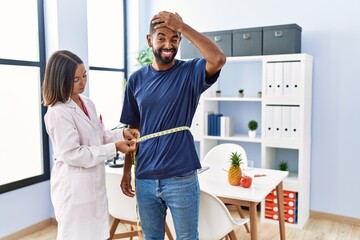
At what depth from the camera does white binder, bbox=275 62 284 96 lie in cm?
346

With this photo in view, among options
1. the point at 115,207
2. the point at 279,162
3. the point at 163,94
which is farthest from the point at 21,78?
the point at 279,162

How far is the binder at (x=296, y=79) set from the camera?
3381 mm

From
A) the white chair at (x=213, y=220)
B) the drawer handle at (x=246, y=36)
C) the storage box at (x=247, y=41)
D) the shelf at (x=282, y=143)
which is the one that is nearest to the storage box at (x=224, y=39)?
the storage box at (x=247, y=41)

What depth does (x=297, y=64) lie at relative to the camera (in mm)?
3379

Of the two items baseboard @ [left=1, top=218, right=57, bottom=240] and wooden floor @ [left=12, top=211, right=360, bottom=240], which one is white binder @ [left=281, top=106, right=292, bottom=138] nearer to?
wooden floor @ [left=12, top=211, right=360, bottom=240]

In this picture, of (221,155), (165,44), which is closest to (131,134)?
(165,44)

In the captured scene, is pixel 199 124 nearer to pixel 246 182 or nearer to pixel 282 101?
pixel 282 101

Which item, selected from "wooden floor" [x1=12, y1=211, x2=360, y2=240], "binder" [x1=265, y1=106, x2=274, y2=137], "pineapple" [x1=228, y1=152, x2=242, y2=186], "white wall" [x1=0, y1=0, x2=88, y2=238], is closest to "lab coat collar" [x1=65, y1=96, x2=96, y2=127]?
"pineapple" [x1=228, y1=152, x2=242, y2=186]

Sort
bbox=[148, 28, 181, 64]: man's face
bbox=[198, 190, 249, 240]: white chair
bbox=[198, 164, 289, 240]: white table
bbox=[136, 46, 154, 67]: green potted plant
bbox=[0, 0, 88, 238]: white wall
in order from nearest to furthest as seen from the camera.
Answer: bbox=[148, 28, 181, 64]: man's face
bbox=[198, 190, 249, 240]: white chair
bbox=[198, 164, 289, 240]: white table
bbox=[0, 0, 88, 238]: white wall
bbox=[136, 46, 154, 67]: green potted plant

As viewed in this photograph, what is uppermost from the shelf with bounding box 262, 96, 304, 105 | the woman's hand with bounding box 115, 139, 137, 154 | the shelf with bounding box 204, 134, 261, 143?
the shelf with bounding box 262, 96, 304, 105

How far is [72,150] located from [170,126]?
17.4 inches

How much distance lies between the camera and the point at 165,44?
1571 mm

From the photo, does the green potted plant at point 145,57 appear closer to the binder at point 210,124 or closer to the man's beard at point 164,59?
the binder at point 210,124

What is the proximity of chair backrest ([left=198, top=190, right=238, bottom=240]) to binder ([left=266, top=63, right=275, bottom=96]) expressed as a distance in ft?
5.79
